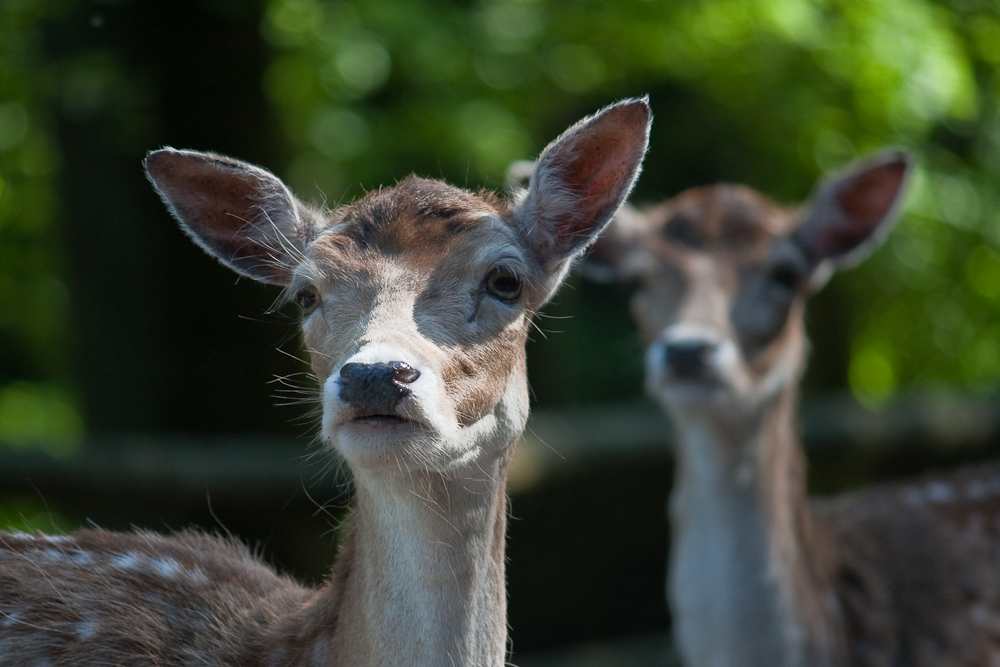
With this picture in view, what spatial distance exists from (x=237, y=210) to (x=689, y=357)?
2.37 meters

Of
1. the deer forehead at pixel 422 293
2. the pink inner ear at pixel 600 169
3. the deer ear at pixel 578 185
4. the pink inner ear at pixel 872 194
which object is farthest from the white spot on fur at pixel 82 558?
the pink inner ear at pixel 872 194

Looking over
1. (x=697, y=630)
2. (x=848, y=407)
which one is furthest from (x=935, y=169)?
(x=697, y=630)

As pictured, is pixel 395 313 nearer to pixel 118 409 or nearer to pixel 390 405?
pixel 390 405

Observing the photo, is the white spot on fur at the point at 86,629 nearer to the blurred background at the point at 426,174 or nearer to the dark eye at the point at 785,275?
the blurred background at the point at 426,174

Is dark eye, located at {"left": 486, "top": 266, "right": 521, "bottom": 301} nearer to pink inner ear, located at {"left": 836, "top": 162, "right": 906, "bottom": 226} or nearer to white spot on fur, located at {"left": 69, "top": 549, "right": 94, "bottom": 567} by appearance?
white spot on fur, located at {"left": 69, "top": 549, "right": 94, "bottom": 567}

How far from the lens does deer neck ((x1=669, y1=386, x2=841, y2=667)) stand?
15.7 feet

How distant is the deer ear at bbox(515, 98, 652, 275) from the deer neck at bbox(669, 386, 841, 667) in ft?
6.87

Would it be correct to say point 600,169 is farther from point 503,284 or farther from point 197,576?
point 197,576

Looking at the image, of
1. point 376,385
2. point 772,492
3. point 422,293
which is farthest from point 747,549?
point 376,385

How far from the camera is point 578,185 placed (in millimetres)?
3273

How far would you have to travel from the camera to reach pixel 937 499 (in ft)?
19.2

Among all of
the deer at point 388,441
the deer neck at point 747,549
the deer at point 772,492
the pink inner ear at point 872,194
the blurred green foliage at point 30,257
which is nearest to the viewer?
the deer at point 388,441

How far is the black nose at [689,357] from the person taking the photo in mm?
5023

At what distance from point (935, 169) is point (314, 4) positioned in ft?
15.8
